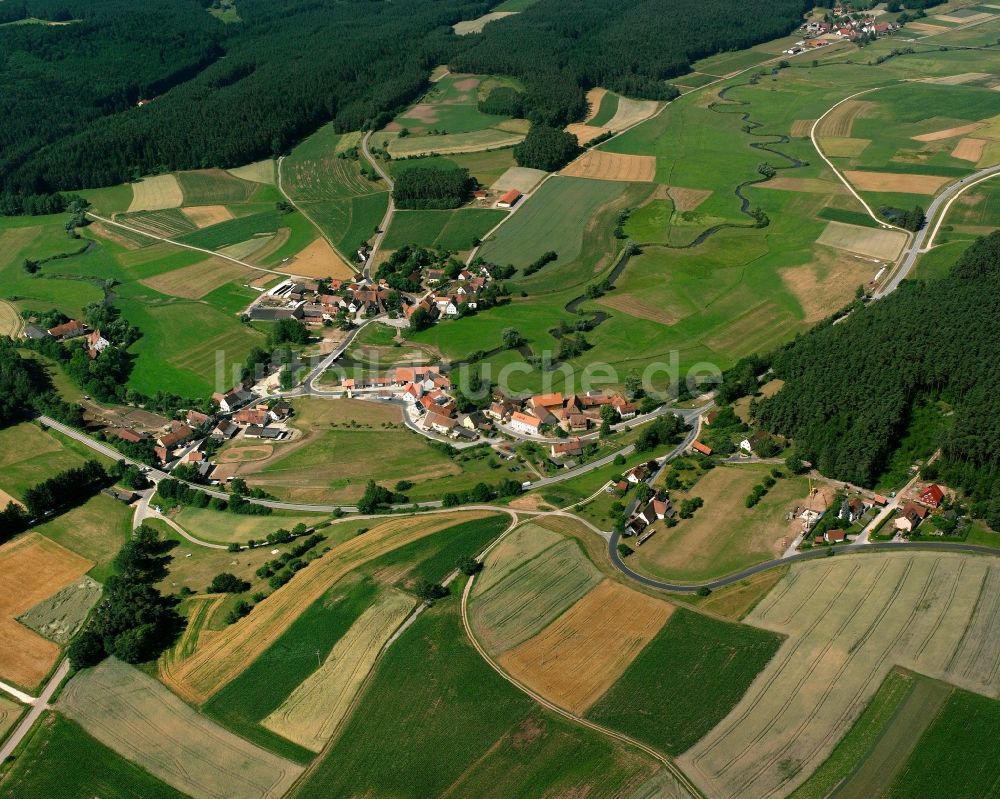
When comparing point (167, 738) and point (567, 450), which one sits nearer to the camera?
point (167, 738)

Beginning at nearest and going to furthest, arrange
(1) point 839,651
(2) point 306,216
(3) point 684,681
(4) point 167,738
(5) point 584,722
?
1. (5) point 584,722
2. (3) point 684,681
3. (1) point 839,651
4. (4) point 167,738
5. (2) point 306,216

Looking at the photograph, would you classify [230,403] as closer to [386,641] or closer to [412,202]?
[386,641]

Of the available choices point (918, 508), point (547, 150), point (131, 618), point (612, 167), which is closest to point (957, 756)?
point (918, 508)

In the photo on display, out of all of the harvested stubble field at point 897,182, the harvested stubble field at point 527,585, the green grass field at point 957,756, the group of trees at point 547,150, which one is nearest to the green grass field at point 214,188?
the group of trees at point 547,150

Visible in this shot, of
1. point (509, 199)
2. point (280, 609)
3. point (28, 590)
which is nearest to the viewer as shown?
point (280, 609)

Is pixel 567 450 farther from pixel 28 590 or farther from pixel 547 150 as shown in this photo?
pixel 547 150

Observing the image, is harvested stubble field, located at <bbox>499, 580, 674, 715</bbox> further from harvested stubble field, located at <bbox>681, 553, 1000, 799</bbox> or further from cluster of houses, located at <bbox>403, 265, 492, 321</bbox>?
cluster of houses, located at <bbox>403, 265, 492, 321</bbox>

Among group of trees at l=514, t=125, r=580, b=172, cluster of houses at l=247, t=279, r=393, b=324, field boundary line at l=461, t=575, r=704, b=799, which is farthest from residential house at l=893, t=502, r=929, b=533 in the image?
group of trees at l=514, t=125, r=580, b=172
